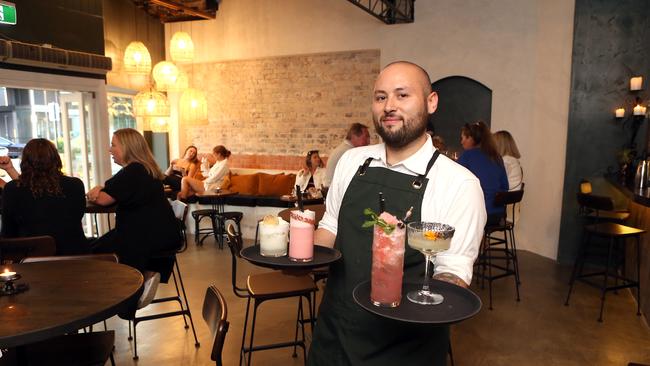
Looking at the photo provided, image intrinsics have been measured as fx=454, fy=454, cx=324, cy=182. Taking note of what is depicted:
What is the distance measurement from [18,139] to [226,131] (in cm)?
374

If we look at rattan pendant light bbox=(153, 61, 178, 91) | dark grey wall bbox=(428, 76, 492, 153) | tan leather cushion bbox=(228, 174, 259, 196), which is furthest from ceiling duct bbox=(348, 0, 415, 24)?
tan leather cushion bbox=(228, 174, 259, 196)

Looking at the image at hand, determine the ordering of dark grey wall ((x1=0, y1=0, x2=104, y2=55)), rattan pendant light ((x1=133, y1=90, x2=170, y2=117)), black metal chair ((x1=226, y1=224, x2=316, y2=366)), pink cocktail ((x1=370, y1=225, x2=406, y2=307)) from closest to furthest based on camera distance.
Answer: pink cocktail ((x1=370, y1=225, x2=406, y2=307)), black metal chair ((x1=226, y1=224, x2=316, y2=366)), dark grey wall ((x1=0, y1=0, x2=104, y2=55)), rattan pendant light ((x1=133, y1=90, x2=170, y2=117))

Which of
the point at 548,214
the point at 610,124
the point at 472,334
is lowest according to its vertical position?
the point at 472,334

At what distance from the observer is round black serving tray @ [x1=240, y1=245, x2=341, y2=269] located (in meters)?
1.43

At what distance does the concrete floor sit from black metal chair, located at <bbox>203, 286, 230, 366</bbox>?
5.17ft

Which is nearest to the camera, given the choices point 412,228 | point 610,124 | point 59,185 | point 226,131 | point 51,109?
point 412,228

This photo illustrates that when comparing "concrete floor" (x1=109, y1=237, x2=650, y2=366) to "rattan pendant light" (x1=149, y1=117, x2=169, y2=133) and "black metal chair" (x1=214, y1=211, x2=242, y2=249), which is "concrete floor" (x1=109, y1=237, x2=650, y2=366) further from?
"rattan pendant light" (x1=149, y1=117, x2=169, y2=133)

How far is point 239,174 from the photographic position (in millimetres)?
8977

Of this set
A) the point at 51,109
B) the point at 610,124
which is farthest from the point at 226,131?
the point at 610,124

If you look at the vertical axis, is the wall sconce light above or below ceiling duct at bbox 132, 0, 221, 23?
below

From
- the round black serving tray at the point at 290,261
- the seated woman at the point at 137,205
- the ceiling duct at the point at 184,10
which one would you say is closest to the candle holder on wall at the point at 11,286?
the round black serving tray at the point at 290,261

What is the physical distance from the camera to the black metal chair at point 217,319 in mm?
1519

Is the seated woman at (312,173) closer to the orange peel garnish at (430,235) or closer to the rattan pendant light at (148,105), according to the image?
the rattan pendant light at (148,105)

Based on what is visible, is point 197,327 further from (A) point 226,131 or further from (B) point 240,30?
(B) point 240,30
